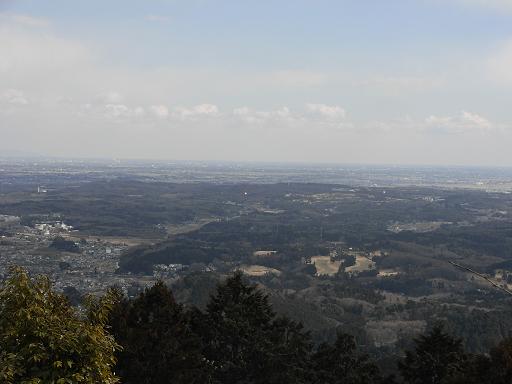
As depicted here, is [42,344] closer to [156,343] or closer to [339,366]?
[156,343]

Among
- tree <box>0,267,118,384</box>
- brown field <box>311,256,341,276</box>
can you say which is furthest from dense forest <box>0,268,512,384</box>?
brown field <box>311,256,341,276</box>

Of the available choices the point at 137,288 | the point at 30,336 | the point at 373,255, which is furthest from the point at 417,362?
the point at 373,255

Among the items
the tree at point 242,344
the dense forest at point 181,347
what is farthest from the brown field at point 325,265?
the tree at point 242,344

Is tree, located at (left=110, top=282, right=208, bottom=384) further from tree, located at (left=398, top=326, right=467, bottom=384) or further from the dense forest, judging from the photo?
tree, located at (left=398, top=326, right=467, bottom=384)

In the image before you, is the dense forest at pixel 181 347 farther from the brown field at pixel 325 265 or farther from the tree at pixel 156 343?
the brown field at pixel 325 265

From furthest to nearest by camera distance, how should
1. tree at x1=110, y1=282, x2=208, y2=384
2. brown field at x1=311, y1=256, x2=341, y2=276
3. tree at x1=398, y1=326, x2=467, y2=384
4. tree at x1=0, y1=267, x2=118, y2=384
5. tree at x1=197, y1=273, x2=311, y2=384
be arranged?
brown field at x1=311, y1=256, x2=341, y2=276 < tree at x1=197, y1=273, x2=311, y2=384 < tree at x1=398, y1=326, x2=467, y2=384 < tree at x1=110, y1=282, x2=208, y2=384 < tree at x1=0, y1=267, x2=118, y2=384

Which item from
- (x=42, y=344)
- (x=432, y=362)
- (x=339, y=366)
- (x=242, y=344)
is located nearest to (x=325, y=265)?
(x=339, y=366)
